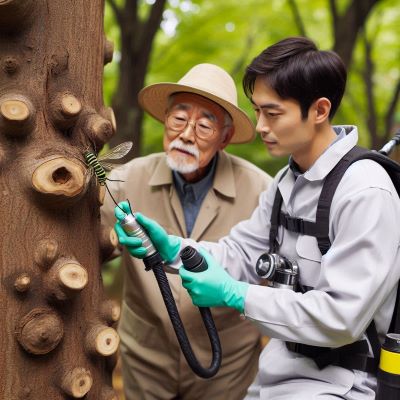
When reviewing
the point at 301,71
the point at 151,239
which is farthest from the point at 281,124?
the point at 151,239

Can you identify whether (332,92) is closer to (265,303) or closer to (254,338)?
(265,303)

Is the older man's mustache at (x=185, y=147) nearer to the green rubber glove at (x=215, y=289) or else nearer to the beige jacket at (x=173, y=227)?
the beige jacket at (x=173, y=227)

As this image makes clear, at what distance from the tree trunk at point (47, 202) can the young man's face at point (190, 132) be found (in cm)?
91

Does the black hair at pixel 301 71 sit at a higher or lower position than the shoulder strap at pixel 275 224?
higher

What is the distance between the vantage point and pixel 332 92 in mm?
2441

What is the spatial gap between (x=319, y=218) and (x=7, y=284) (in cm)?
124

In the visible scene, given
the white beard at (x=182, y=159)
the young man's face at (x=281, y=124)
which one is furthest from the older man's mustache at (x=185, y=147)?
the young man's face at (x=281, y=124)

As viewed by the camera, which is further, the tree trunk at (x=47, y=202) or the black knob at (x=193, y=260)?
the black knob at (x=193, y=260)

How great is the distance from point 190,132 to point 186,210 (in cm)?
54

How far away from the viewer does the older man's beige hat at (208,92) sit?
308 centimetres

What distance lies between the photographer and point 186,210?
11.2 feet

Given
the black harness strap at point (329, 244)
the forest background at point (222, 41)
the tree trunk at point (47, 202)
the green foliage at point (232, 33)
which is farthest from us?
the green foliage at point (232, 33)

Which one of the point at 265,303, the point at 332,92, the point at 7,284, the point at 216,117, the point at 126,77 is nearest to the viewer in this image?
the point at 7,284

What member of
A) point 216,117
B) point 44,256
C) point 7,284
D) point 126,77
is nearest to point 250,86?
point 216,117
